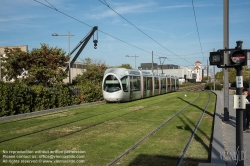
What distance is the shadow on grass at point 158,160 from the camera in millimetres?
7004

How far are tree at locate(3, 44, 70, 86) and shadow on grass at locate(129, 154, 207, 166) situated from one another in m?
22.2

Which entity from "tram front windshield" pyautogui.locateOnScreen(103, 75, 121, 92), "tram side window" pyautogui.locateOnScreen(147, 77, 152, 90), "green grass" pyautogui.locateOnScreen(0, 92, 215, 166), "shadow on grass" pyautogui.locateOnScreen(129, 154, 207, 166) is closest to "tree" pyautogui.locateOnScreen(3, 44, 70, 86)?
"tram front windshield" pyautogui.locateOnScreen(103, 75, 121, 92)

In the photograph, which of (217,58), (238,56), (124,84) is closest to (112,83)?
(124,84)

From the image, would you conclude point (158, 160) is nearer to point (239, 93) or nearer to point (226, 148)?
point (226, 148)

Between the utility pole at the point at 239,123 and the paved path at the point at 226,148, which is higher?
the utility pole at the point at 239,123

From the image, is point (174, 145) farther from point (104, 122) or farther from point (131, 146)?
point (104, 122)

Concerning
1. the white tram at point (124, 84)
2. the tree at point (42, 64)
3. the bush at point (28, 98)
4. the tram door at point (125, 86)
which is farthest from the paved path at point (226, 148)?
the tree at point (42, 64)

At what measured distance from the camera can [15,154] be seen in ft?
25.5

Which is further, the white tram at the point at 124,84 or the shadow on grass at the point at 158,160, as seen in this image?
the white tram at the point at 124,84

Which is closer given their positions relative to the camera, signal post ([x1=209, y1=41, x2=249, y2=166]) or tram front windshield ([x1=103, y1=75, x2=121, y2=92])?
signal post ([x1=209, y1=41, x2=249, y2=166])

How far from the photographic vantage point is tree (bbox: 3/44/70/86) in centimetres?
2873

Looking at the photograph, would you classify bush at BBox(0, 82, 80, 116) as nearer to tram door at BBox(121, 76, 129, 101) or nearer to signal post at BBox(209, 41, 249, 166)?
tram door at BBox(121, 76, 129, 101)

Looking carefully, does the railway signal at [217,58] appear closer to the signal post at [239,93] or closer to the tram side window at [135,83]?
the signal post at [239,93]

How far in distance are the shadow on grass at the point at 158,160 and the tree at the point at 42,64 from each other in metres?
22.2
